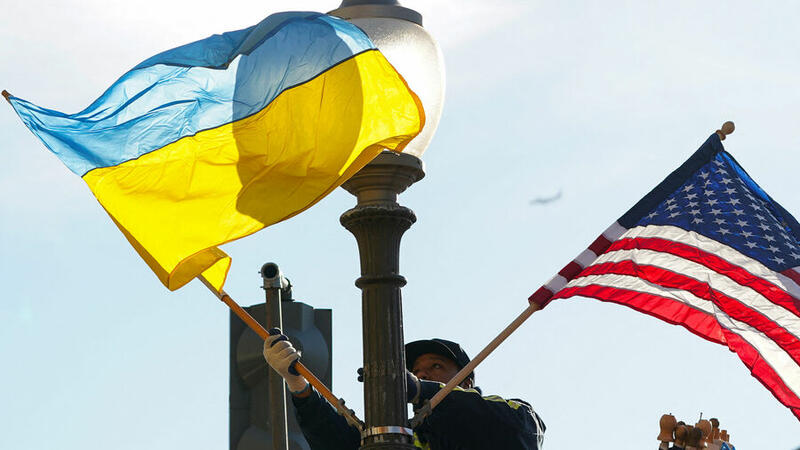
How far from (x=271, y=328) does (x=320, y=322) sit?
35cm

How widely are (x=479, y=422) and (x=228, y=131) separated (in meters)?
1.73

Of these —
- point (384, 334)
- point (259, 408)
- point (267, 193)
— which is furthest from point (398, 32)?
point (259, 408)

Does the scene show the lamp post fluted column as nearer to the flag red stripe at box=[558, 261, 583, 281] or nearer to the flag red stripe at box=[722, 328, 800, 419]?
the flag red stripe at box=[558, 261, 583, 281]

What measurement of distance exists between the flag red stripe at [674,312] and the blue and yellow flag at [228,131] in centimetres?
176

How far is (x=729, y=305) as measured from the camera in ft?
23.1

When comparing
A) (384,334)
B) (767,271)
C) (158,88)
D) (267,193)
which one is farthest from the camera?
(767,271)

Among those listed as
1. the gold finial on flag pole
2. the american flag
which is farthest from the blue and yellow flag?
the gold finial on flag pole

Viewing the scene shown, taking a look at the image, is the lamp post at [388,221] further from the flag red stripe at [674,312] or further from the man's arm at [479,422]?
the flag red stripe at [674,312]

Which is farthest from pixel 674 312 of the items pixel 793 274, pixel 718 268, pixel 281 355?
pixel 281 355

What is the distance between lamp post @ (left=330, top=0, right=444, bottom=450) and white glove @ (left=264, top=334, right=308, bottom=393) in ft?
1.09

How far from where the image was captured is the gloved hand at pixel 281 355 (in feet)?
18.7

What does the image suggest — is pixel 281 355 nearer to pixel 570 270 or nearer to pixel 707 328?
pixel 570 270

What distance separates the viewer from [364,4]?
6.10m

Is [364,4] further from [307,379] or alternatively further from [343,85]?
[307,379]
